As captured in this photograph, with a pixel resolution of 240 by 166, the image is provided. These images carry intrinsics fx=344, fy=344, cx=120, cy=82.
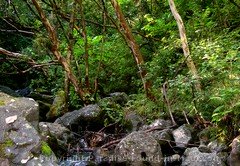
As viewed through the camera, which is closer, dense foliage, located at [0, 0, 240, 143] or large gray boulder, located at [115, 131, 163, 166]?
large gray boulder, located at [115, 131, 163, 166]

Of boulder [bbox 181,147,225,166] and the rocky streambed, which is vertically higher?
the rocky streambed

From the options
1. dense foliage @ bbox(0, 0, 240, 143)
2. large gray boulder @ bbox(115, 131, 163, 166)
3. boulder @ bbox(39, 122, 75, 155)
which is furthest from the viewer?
boulder @ bbox(39, 122, 75, 155)

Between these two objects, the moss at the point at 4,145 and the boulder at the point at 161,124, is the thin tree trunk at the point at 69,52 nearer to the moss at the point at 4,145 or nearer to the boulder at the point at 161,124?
the boulder at the point at 161,124

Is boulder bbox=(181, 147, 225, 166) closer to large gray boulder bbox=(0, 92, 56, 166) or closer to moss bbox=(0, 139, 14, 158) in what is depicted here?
large gray boulder bbox=(0, 92, 56, 166)

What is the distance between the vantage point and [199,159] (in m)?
4.95

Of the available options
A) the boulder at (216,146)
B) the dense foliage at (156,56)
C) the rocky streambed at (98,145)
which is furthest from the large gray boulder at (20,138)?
the dense foliage at (156,56)

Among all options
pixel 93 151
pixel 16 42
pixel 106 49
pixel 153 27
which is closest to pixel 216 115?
pixel 93 151

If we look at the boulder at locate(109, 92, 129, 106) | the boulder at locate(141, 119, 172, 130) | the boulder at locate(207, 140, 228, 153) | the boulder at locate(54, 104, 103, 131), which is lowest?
the boulder at locate(207, 140, 228, 153)

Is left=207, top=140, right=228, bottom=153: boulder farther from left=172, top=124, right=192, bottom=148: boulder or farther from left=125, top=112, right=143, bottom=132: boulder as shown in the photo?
left=125, top=112, right=143, bottom=132: boulder

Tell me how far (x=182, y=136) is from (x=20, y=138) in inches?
110

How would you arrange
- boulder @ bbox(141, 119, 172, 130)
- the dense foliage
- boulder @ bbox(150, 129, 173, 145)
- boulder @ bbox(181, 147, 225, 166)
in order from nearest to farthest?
boulder @ bbox(181, 147, 225, 166) < boulder @ bbox(150, 129, 173, 145) < the dense foliage < boulder @ bbox(141, 119, 172, 130)

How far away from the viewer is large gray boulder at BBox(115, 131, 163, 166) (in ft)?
17.6

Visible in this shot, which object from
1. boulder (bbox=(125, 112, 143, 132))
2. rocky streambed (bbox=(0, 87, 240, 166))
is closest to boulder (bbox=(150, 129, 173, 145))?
rocky streambed (bbox=(0, 87, 240, 166))

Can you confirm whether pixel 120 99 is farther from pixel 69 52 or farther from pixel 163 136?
pixel 163 136
